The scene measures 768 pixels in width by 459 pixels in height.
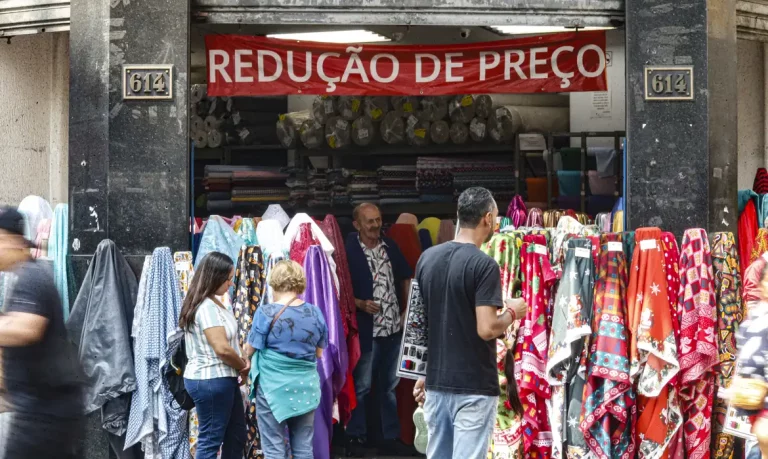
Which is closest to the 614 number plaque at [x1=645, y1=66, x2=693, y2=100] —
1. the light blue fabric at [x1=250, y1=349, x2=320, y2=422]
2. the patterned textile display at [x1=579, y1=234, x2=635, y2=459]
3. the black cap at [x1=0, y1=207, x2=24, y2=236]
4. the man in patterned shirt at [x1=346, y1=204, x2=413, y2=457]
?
the patterned textile display at [x1=579, y1=234, x2=635, y2=459]

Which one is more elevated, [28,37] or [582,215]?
[28,37]

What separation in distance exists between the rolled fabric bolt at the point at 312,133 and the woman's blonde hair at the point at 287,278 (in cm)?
371

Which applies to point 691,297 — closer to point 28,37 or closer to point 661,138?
point 661,138

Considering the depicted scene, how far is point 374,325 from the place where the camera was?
32.8ft

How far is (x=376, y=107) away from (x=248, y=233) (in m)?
2.67

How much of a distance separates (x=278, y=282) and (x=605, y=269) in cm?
227

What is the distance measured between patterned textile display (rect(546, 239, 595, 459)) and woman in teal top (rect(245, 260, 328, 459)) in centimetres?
162

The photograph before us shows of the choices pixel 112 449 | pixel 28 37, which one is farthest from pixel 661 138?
pixel 28 37

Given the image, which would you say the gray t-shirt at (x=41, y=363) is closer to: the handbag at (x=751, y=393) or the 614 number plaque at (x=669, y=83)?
the handbag at (x=751, y=393)

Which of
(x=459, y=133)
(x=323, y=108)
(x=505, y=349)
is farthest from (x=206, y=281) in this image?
(x=459, y=133)

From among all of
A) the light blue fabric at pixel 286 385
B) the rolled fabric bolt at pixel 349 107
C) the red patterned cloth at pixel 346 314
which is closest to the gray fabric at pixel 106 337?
the light blue fabric at pixel 286 385

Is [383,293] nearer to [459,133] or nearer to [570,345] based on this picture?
[459,133]

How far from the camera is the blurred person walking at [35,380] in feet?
16.6

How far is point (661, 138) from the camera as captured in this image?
28.0 feet
